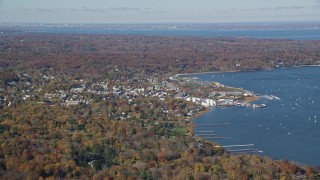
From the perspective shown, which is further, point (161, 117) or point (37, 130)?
point (161, 117)

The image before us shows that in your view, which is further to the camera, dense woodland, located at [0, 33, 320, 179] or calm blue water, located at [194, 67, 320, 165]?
calm blue water, located at [194, 67, 320, 165]

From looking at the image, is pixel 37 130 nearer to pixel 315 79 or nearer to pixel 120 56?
pixel 315 79

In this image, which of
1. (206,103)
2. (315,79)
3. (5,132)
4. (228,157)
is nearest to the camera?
(228,157)

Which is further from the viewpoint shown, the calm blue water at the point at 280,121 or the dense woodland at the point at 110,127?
the calm blue water at the point at 280,121

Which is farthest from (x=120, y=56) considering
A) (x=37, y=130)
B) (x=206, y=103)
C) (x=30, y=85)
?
(x=37, y=130)
